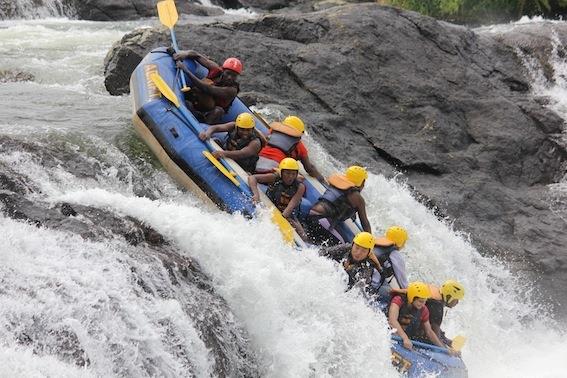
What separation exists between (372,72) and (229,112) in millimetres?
3867

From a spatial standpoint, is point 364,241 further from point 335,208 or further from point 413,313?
point 335,208

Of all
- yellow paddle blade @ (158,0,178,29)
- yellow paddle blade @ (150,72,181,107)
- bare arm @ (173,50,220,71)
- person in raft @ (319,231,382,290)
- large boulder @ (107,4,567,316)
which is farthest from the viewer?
large boulder @ (107,4,567,316)

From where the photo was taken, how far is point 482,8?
22797 mm

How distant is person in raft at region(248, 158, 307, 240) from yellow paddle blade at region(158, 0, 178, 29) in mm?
3184

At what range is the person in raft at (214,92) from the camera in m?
8.48

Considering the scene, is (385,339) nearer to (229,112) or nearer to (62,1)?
(229,112)

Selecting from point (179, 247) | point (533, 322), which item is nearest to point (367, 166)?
point (533, 322)

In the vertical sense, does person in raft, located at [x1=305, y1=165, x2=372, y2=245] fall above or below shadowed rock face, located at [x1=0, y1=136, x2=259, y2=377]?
below

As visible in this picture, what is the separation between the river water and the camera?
435 cm

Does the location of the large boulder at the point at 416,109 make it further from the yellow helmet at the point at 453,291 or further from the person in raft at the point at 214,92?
the yellow helmet at the point at 453,291

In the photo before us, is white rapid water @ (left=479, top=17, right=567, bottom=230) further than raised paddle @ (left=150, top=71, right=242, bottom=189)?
Yes

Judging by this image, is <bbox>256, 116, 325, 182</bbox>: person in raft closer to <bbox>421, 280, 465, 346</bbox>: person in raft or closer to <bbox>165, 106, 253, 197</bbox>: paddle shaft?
<bbox>165, 106, 253, 197</bbox>: paddle shaft

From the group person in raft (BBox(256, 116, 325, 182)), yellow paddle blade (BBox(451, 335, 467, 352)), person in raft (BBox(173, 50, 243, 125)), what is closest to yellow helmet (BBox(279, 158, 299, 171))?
person in raft (BBox(256, 116, 325, 182))

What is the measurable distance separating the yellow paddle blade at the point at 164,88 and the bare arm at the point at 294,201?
5.09 ft
